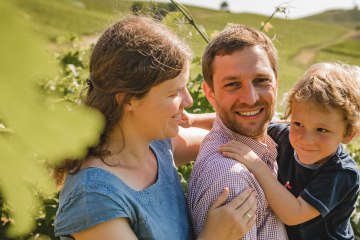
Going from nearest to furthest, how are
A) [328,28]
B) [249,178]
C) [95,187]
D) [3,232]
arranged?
1. [95,187]
2. [249,178]
3. [3,232]
4. [328,28]

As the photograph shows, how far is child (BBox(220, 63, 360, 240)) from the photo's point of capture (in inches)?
65.7

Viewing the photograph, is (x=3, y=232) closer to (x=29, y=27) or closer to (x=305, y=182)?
(x=305, y=182)

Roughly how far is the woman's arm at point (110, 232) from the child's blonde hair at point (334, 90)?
88cm

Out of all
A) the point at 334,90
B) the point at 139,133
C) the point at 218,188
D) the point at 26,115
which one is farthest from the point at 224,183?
the point at 26,115

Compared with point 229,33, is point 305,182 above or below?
below

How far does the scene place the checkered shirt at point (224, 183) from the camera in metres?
1.49

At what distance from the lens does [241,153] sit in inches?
64.2

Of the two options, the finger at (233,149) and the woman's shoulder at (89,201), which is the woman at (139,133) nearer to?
the woman's shoulder at (89,201)

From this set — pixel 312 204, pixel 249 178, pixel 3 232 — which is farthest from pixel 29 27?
pixel 3 232

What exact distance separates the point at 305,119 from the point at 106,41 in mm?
790

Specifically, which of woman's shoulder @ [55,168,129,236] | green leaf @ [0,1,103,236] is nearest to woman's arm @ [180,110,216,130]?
woman's shoulder @ [55,168,129,236]

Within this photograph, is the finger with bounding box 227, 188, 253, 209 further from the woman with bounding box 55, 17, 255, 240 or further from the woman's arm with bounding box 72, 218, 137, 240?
the woman's arm with bounding box 72, 218, 137, 240

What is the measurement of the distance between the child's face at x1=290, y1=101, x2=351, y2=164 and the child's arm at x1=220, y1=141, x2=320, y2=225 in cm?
19

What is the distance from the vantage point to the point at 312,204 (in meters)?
1.65
